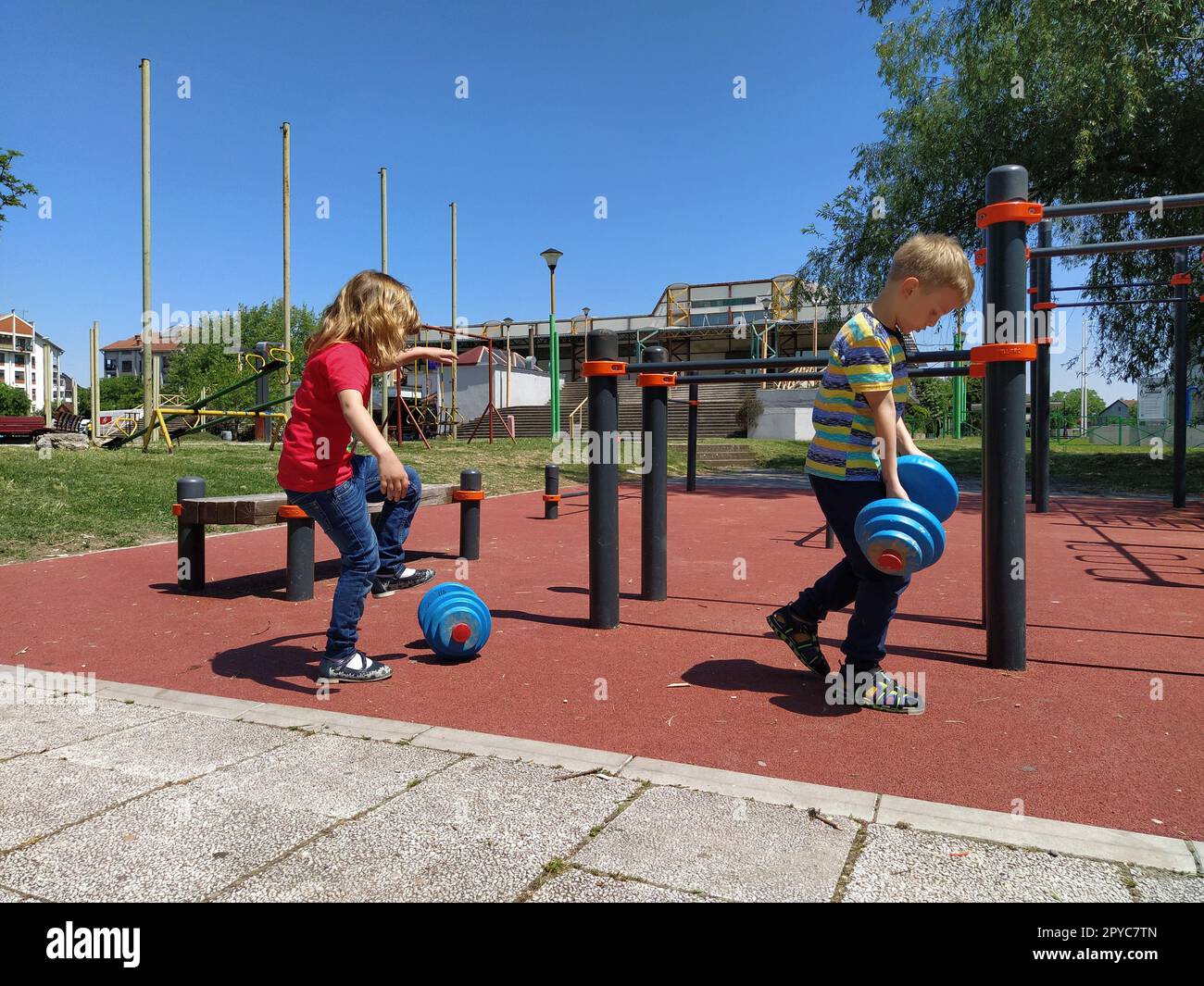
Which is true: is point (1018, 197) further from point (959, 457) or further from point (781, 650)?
point (959, 457)

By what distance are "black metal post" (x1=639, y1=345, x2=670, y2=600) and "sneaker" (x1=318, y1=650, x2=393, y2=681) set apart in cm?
208

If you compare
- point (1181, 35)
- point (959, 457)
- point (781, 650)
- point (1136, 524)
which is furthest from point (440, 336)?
point (781, 650)

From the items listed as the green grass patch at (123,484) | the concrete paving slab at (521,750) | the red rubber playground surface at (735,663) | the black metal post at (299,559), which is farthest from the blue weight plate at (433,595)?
the green grass patch at (123,484)

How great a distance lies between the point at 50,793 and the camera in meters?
2.48

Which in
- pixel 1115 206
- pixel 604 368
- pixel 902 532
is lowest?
pixel 902 532

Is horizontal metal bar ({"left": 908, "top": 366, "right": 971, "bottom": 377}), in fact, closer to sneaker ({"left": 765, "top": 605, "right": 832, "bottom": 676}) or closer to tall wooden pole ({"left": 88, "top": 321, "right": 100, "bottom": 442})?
sneaker ({"left": 765, "top": 605, "right": 832, "bottom": 676})

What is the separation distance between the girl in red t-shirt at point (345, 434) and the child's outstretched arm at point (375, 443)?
0.04 feet

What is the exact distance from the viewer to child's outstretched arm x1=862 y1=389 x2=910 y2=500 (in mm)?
3070

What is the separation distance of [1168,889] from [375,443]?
267 centimetres

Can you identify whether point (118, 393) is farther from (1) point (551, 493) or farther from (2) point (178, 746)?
(2) point (178, 746)

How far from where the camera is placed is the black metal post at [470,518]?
7000 millimetres

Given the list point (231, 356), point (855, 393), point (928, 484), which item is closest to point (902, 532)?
point (928, 484)

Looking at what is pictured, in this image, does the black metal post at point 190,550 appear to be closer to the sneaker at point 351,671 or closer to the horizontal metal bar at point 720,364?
the sneaker at point 351,671

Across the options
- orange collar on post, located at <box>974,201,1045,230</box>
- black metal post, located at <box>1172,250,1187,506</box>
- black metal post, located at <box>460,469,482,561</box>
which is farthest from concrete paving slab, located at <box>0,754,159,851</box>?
black metal post, located at <box>1172,250,1187,506</box>
